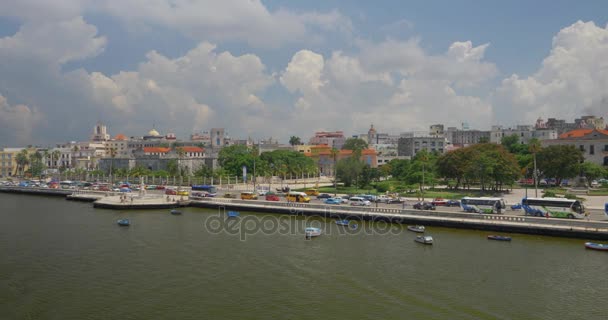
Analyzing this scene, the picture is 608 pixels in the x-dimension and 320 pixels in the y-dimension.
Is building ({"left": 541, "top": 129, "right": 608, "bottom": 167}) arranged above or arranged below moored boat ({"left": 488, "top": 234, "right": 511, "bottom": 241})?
above

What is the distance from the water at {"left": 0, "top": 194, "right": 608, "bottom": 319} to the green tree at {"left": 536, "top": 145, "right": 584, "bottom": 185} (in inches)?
1665

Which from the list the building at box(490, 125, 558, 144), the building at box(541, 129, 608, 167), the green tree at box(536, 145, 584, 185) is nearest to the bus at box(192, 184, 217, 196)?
the green tree at box(536, 145, 584, 185)

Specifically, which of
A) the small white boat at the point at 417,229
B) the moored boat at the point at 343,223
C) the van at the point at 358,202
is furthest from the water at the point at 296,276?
the van at the point at 358,202

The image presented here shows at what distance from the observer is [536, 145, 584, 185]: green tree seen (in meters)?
75.2

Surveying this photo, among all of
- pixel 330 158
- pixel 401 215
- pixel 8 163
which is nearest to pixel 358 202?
pixel 401 215

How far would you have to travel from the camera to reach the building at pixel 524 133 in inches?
6471

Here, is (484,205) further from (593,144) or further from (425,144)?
(425,144)

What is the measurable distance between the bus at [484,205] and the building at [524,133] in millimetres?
117574

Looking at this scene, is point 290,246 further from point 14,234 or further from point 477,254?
point 14,234

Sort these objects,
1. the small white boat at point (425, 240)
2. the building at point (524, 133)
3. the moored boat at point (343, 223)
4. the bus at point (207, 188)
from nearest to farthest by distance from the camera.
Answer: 1. the small white boat at point (425, 240)
2. the moored boat at point (343, 223)
3. the bus at point (207, 188)
4. the building at point (524, 133)

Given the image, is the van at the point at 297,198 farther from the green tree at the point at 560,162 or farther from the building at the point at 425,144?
the building at the point at 425,144

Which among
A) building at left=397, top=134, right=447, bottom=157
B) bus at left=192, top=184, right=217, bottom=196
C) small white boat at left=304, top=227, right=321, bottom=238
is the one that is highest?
building at left=397, top=134, right=447, bottom=157

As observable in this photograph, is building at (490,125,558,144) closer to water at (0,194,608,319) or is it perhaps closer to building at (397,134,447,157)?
building at (397,134,447,157)

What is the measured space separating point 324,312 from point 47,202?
66925 mm
